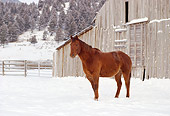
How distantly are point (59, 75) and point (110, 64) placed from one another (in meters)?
9.26

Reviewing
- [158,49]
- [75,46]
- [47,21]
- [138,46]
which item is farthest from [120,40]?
[47,21]

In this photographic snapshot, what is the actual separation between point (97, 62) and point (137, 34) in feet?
19.8

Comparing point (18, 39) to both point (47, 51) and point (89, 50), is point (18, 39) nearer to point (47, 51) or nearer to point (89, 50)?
point (47, 51)

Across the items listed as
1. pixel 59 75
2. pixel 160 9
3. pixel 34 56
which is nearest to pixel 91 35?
pixel 59 75

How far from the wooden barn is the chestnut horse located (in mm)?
4058

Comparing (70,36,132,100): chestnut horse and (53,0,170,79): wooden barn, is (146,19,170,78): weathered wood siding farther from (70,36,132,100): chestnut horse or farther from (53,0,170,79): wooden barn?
(70,36,132,100): chestnut horse

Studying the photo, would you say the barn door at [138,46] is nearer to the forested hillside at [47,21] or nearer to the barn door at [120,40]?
the barn door at [120,40]

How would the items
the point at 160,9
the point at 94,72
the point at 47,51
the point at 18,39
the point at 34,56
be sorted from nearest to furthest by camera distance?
the point at 94,72 < the point at 160,9 < the point at 34,56 < the point at 47,51 < the point at 18,39

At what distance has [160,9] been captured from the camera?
33.7ft

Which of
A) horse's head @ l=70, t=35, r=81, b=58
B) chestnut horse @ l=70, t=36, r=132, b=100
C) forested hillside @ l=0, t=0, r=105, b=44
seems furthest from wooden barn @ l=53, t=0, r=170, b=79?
forested hillside @ l=0, t=0, r=105, b=44

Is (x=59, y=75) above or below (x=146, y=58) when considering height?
below

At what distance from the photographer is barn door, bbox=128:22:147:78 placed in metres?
10.8

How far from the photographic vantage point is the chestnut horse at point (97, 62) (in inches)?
232

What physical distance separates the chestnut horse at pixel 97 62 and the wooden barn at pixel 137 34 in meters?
4.06
